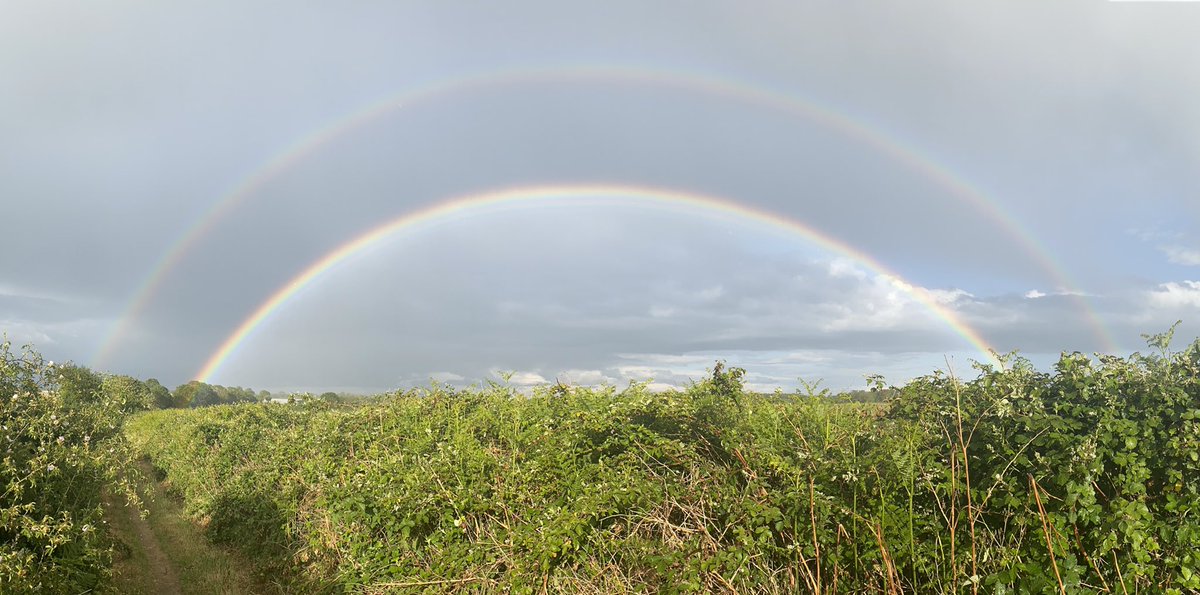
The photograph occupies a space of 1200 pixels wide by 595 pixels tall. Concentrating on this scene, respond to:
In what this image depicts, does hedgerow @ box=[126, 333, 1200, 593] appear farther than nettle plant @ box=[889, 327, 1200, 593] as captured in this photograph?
Yes

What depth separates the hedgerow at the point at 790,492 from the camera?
12.5 feet

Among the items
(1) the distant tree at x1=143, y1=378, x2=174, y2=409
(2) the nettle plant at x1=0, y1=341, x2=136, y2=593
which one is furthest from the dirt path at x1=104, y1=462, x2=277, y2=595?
(1) the distant tree at x1=143, y1=378, x2=174, y2=409

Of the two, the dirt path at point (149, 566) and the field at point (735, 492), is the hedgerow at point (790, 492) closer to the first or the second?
the field at point (735, 492)

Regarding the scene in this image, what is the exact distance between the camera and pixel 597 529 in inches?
227

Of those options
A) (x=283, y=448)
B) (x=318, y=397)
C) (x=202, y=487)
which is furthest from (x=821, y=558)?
(x=202, y=487)

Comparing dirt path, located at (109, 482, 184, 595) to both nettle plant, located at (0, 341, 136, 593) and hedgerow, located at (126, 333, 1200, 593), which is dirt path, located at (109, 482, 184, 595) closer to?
nettle plant, located at (0, 341, 136, 593)

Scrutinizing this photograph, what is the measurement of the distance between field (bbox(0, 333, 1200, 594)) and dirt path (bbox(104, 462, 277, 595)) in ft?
2.82

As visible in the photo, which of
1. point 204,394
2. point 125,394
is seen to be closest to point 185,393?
point 204,394

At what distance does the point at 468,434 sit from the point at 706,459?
3538 millimetres

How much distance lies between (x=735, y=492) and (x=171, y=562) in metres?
11.4

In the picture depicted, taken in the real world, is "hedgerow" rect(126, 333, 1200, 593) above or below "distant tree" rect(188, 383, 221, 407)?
above

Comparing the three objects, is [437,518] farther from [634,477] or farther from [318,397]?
[318,397]

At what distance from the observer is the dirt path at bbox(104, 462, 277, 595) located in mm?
9055

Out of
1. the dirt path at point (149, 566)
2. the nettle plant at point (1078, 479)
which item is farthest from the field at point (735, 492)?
the dirt path at point (149, 566)
